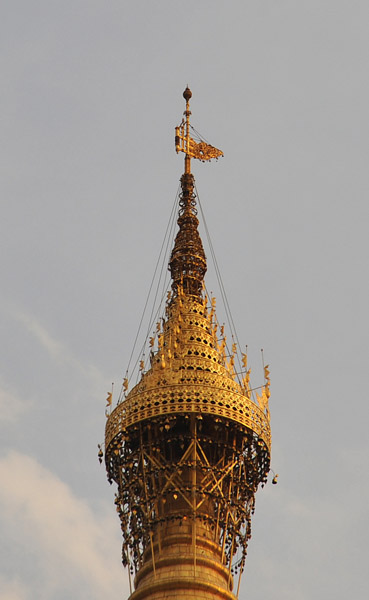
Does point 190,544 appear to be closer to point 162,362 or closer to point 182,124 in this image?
point 162,362

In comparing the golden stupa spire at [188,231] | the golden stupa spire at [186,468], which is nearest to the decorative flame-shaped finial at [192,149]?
the golden stupa spire at [188,231]

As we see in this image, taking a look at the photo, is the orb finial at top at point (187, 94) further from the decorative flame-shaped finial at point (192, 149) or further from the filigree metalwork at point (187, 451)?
the filigree metalwork at point (187, 451)

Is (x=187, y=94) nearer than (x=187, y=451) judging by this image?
No

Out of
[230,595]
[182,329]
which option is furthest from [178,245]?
[230,595]

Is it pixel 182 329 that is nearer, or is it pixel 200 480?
pixel 200 480

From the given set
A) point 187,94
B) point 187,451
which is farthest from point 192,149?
point 187,451

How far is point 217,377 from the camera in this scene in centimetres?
6312

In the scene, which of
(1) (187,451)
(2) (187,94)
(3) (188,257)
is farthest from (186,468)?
(2) (187,94)

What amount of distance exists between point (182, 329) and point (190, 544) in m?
13.6

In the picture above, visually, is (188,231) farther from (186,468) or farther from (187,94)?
(186,468)

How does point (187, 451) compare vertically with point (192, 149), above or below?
below

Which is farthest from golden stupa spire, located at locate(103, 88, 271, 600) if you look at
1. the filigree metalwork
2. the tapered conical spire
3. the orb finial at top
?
the orb finial at top

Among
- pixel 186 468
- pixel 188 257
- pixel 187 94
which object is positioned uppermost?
pixel 187 94

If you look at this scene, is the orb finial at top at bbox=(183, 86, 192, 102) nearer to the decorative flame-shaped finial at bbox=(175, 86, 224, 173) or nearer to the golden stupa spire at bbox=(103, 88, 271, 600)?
the decorative flame-shaped finial at bbox=(175, 86, 224, 173)
